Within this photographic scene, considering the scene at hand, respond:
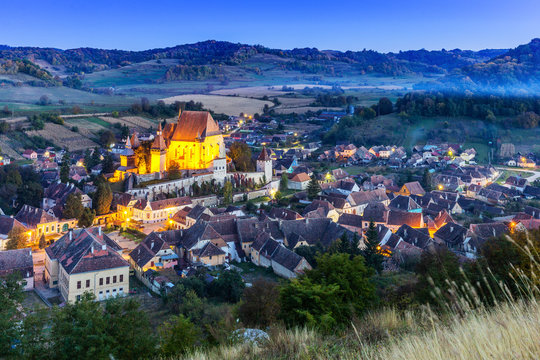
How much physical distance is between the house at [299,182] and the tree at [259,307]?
104 feet

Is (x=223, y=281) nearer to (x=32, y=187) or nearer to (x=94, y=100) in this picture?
(x=32, y=187)

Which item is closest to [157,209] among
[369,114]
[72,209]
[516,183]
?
[72,209]

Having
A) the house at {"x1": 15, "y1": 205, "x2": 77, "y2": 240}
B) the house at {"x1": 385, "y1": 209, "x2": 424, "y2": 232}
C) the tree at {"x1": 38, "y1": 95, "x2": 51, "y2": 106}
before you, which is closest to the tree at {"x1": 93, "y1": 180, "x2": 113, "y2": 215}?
the house at {"x1": 15, "y1": 205, "x2": 77, "y2": 240}

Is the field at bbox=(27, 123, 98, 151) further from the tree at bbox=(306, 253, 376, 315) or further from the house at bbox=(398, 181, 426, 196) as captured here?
the tree at bbox=(306, 253, 376, 315)


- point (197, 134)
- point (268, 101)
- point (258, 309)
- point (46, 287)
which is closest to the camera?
point (258, 309)

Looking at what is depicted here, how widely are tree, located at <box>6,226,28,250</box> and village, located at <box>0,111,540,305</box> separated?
0.23 ft

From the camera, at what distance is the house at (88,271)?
22297mm

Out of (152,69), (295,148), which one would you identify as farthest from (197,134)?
(152,69)

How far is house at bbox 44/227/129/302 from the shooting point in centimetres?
2230

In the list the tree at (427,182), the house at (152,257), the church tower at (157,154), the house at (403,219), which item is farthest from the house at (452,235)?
the church tower at (157,154)

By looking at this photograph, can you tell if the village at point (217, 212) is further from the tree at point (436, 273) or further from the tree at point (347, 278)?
the tree at point (347, 278)

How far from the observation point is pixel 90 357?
10.3 meters

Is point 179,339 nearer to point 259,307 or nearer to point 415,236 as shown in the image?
point 259,307

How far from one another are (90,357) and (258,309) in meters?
5.74
